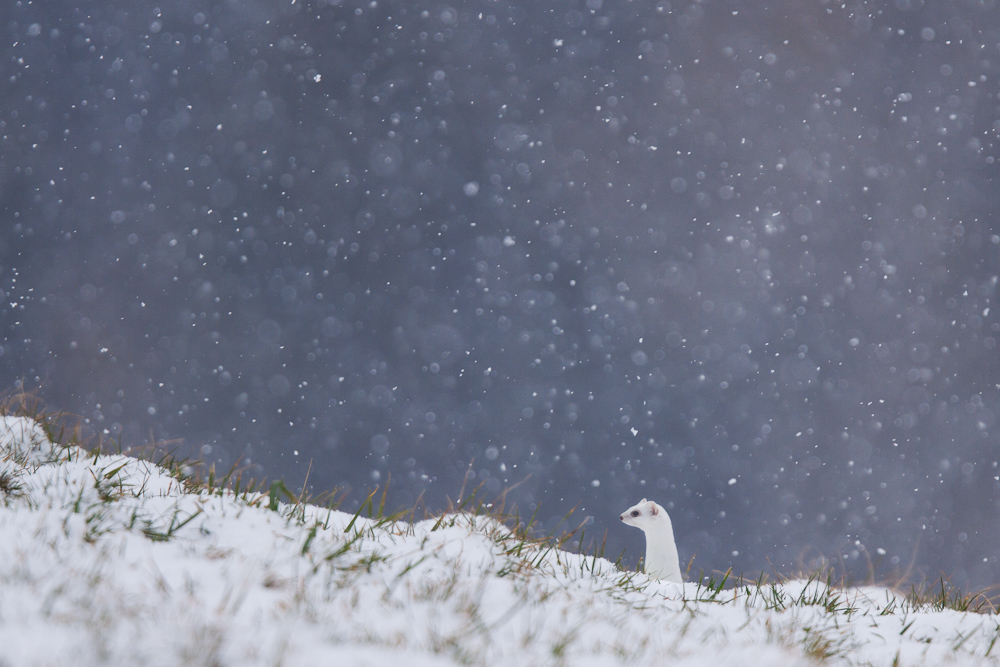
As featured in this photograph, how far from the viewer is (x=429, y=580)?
8.17ft

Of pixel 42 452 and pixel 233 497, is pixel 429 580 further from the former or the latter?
pixel 42 452

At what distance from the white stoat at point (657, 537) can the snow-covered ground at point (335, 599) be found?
2017 mm

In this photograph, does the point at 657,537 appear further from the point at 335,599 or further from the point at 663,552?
the point at 335,599

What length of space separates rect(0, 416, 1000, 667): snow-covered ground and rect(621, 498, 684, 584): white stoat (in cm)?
202

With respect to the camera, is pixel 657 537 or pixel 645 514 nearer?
pixel 657 537

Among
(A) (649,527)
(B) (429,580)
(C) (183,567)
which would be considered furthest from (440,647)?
(A) (649,527)

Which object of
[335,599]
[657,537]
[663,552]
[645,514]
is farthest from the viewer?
[645,514]

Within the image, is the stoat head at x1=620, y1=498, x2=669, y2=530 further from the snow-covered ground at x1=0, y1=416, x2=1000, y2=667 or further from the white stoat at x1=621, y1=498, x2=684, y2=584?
the snow-covered ground at x1=0, y1=416, x2=1000, y2=667

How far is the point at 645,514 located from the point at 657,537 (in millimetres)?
269

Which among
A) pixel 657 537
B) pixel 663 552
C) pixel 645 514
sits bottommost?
pixel 663 552

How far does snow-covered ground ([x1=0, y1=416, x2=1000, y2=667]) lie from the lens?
1703mm

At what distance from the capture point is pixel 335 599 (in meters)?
2.12

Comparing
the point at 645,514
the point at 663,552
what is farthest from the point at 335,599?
the point at 645,514

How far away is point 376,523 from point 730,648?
1.83 meters
